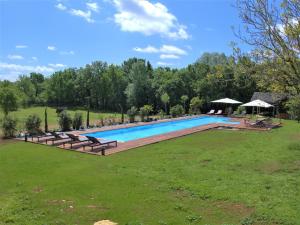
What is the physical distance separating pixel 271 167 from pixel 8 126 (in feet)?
47.0

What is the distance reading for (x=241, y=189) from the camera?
867 cm

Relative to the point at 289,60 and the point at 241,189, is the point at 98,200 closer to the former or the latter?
the point at 241,189

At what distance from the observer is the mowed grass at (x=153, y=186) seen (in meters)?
6.82

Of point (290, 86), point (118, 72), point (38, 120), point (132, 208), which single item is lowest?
point (132, 208)

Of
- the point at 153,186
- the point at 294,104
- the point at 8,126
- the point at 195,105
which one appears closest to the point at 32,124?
the point at 8,126

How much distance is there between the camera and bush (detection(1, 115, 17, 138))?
60.2 feet

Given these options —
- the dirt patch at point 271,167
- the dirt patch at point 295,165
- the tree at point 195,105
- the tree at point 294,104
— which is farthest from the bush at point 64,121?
the tree at point 195,105

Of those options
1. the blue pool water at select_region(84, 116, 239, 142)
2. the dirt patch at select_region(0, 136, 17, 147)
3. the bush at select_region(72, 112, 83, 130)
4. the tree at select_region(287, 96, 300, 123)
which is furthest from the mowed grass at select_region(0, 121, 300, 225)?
the bush at select_region(72, 112, 83, 130)

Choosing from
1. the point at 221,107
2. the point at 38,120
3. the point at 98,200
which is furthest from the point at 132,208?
the point at 221,107

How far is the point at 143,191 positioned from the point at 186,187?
121 cm

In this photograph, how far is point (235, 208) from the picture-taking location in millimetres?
7262

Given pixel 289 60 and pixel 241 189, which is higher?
pixel 289 60

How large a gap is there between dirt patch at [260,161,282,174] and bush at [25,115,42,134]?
Result: 13.7 meters

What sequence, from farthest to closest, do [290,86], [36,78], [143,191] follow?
[36,78] < [143,191] < [290,86]
